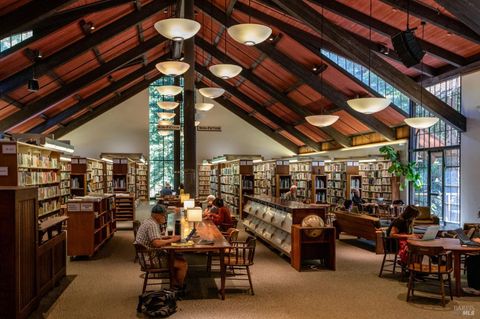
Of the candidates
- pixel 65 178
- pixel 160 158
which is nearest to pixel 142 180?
pixel 160 158

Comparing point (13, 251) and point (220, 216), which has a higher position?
point (13, 251)

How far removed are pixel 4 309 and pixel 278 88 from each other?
1612 centimetres

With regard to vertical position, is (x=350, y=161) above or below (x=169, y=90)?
below

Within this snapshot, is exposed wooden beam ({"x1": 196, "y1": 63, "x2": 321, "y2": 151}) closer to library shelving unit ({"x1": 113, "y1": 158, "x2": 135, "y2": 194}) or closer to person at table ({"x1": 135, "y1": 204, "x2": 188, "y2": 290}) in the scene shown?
library shelving unit ({"x1": 113, "y1": 158, "x2": 135, "y2": 194})

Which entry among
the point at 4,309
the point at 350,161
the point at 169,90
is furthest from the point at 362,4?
the point at 4,309

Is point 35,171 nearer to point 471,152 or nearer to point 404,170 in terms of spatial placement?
point 404,170

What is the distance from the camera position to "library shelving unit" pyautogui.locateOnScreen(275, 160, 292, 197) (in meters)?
16.6

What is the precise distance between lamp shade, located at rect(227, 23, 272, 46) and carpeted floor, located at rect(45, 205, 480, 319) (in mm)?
3756

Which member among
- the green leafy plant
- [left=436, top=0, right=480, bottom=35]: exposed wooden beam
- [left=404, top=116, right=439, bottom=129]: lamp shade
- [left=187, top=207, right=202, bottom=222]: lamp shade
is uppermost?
[left=436, top=0, right=480, bottom=35]: exposed wooden beam

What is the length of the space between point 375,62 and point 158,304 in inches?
333

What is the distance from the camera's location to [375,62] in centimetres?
1162

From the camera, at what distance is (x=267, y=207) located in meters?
11.2

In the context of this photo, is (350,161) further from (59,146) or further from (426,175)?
(59,146)

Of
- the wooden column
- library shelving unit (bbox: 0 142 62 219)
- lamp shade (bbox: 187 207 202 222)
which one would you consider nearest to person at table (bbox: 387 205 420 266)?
lamp shade (bbox: 187 207 202 222)
